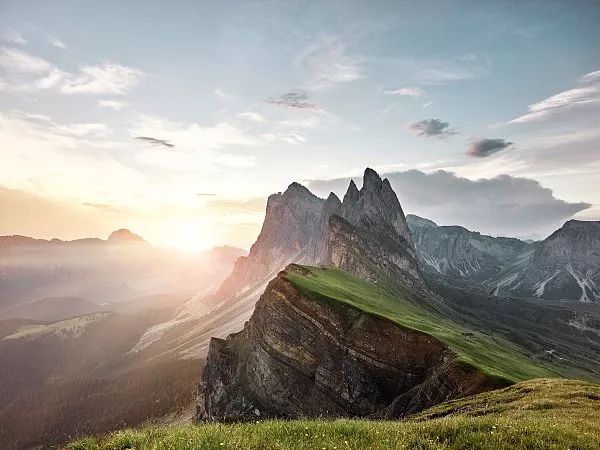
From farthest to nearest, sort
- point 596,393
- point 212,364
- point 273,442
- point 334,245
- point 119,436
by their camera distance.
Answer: point 334,245
point 212,364
point 596,393
point 119,436
point 273,442

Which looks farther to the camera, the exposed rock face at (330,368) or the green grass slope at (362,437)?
the exposed rock face at (330,368)

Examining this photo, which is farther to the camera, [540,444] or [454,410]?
[454,410]

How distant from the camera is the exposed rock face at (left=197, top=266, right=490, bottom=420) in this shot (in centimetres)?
4916

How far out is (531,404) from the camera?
2512 centimetres

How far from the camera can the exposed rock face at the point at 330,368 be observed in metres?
49.2

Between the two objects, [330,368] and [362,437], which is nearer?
[362,437]

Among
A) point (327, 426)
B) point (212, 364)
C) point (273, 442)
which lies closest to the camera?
point (273, 442)

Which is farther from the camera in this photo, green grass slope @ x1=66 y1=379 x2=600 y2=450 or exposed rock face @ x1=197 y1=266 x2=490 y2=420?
exposed rock face @ x1=197 y1=266 x2=490 y2=420

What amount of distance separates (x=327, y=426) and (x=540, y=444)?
6.45 meters

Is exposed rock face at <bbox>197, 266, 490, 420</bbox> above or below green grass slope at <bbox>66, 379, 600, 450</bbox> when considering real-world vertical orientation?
below

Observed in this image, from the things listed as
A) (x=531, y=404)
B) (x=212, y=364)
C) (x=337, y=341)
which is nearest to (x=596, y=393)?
(x=531, y=404)

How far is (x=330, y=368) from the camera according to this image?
61625 mm

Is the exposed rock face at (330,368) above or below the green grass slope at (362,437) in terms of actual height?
below

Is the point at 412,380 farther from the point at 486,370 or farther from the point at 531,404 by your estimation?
the point at 531,404
